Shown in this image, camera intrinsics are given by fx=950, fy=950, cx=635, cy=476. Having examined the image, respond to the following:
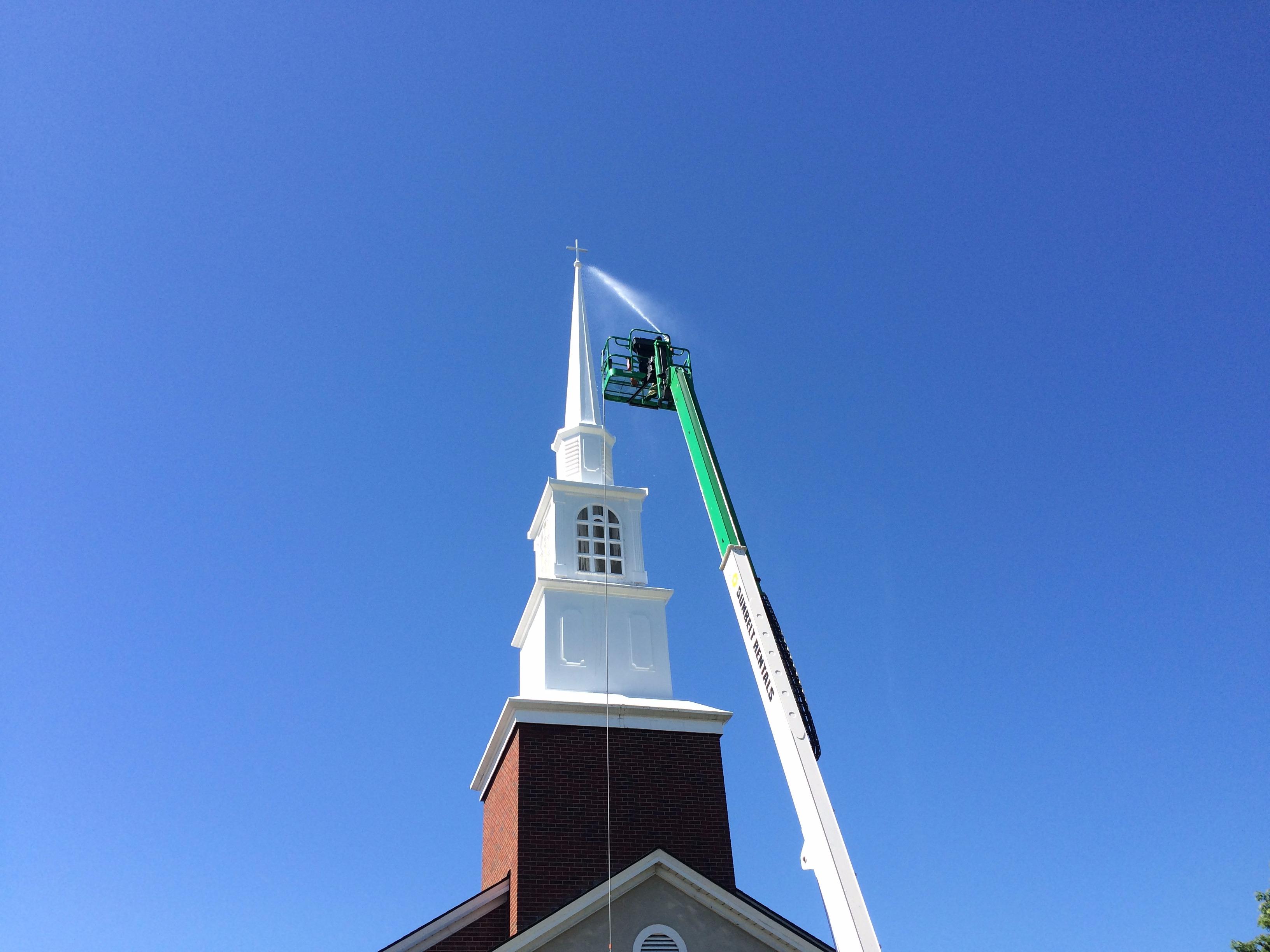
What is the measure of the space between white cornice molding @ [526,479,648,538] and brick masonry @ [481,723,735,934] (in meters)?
5.83

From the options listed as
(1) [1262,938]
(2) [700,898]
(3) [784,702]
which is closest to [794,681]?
(3) [784,702]

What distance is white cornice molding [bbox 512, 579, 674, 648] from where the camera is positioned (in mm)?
20625

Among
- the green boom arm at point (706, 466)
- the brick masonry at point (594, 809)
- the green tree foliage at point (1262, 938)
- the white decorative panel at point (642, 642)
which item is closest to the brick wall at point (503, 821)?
the brick masonry at point (594, 809)

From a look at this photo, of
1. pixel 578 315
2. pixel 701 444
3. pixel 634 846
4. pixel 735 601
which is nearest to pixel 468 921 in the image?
pixel 634 846

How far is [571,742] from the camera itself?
1839 cm

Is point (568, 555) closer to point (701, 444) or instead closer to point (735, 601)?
point (701, 444)

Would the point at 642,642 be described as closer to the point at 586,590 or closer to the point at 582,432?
the point at 586,590

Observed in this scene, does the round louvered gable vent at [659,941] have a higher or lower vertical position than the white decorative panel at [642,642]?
lower

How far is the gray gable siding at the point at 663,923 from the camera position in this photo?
15695 millimetres

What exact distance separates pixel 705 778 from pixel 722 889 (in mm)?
2735

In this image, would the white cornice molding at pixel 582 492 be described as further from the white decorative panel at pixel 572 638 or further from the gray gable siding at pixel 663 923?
the gray gable siding at pixel 663 923

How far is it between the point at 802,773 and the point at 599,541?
10.5 m

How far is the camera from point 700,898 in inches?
640

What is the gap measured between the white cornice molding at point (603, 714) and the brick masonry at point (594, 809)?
135 mm
